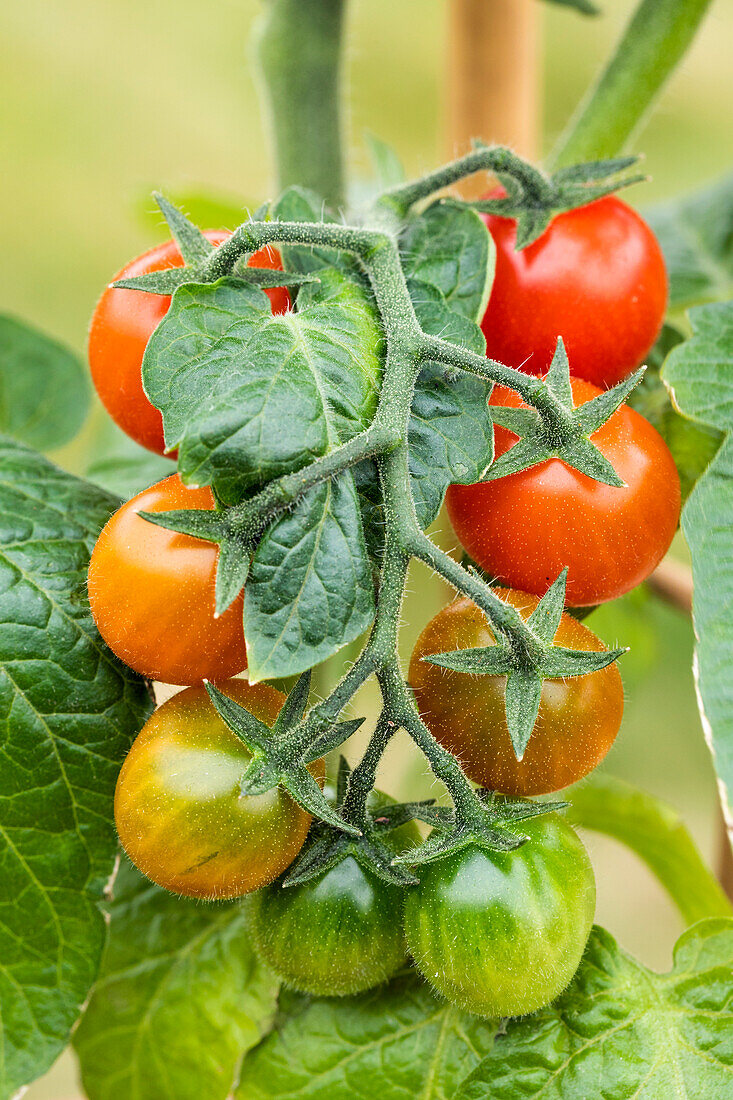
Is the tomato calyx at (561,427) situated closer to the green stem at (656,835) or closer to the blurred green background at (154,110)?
the green stem at (656,835)

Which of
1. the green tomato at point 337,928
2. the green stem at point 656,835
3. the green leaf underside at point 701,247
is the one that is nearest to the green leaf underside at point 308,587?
the green tomato at point 337,928

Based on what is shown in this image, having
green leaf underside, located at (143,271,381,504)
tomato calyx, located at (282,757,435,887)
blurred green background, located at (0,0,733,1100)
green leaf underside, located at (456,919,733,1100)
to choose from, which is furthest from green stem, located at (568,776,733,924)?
blurred green background, located at (0,0,733,1100)

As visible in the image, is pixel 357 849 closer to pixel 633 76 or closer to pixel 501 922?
pixel 501 922

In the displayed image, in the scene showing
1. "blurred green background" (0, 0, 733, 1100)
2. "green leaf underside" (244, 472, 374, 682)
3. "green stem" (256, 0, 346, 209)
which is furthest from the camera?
"blurred green background" (0, 0, 733, 1100)

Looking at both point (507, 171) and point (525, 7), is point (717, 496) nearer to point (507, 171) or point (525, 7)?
point (507, 171)

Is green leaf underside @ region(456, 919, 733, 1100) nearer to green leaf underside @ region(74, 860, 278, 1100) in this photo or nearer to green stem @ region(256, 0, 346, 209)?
green leaf underside @ region(74, 860, 278, 1100)

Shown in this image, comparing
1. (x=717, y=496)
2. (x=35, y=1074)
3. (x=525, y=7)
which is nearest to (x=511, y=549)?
(x=717, y=496)
